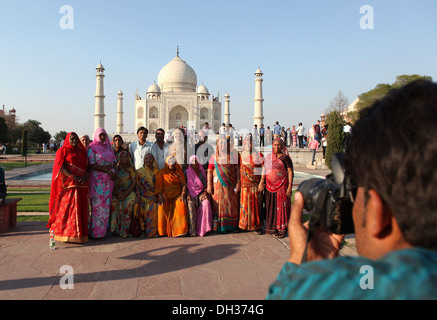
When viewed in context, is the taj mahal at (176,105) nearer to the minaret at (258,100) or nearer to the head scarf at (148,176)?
the minaret at (258,100)

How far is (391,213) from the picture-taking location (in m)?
0.66

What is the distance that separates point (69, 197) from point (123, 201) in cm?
78

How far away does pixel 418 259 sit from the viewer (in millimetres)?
576

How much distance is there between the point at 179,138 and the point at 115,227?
1730 mm

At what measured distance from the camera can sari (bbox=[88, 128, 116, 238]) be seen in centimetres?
458

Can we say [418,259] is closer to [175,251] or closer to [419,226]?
[419,226]

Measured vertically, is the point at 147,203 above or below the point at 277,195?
below

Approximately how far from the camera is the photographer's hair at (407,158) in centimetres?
58

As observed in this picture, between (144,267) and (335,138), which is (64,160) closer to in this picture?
(144,267)

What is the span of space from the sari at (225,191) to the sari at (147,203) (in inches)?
35.8

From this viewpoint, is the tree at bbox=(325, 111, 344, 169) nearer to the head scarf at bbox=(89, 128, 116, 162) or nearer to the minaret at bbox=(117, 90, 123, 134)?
the head scarf at bbox=(89, 128, 116, 162)

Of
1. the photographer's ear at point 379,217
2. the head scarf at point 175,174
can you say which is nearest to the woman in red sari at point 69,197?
the head scarf at point 175,174

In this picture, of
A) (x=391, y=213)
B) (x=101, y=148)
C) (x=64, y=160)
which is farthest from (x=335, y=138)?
(x=391, y=213)
